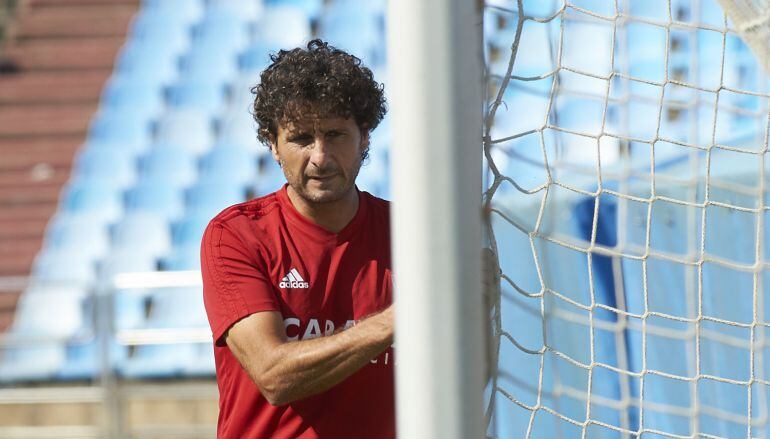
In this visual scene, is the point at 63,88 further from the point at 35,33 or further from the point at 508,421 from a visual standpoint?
the point at 508,421

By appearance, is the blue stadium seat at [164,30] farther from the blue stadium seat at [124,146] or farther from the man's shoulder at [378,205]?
the man's shoulder at [378,205]

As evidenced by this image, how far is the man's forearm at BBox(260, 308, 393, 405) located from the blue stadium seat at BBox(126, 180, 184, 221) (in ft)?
20.3

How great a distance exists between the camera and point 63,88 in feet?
34.4

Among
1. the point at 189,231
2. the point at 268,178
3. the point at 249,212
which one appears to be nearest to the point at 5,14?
the point at 268,178

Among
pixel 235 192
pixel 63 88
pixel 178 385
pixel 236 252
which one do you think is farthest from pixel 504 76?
pixel 63 88

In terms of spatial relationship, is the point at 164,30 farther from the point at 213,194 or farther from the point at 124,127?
the point at 213,194

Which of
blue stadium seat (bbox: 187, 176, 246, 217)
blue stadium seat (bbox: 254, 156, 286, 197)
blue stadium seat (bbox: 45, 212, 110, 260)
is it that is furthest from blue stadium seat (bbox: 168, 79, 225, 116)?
blue stadium seat (bbox: 45, 212, 110, 260)

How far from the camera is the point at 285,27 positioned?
9156 mm

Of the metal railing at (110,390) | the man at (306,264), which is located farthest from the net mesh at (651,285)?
the metal railing at (110,390)

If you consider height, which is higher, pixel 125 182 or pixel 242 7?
pixel 242 7

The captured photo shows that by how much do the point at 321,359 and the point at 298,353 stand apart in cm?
5

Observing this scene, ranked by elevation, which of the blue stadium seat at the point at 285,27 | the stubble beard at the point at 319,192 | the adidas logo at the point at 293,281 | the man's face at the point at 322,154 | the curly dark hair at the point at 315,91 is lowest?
the adidas logo at the point at 293,281

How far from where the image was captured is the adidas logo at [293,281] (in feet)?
7.09

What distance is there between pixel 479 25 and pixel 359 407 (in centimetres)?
89
